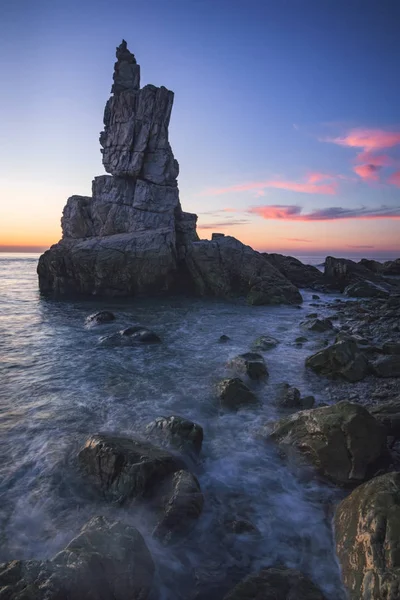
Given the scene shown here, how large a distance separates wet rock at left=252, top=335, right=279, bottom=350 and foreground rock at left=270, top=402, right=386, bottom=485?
29.2ft

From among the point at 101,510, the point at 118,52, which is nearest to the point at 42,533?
the point at 101,510

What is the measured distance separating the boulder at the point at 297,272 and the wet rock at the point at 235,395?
3658 centimetres

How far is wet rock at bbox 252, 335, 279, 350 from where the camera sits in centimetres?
1638

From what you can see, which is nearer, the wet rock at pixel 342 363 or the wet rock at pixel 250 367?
the wet rock at pixel 342 363

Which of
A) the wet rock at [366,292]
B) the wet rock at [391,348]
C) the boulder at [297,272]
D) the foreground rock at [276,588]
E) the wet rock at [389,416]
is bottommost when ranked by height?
the foreground rock at [276,588]

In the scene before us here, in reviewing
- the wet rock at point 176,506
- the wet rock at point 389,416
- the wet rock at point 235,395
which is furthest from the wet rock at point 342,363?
the wet rock at point 176,506

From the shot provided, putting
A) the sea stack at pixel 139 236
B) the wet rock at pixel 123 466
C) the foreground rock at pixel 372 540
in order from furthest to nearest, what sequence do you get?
the sea stack at pixel 139 236 → the wet rock at pixel 123 466 → the foreground rock at pixel 372 540

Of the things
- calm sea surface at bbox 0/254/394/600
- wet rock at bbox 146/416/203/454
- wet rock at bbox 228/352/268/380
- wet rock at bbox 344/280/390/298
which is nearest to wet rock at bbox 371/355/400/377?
calm sea surface at bbox 0/254/394/600

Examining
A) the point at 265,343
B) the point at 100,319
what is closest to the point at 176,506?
the point at 265,343

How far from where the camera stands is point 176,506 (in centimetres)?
574

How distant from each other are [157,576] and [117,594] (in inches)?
29.8

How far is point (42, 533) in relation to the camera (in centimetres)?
554

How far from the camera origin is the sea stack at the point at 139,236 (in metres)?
32.9

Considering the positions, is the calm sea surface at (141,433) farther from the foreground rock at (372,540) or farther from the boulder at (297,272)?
the boulder at (297,272)
